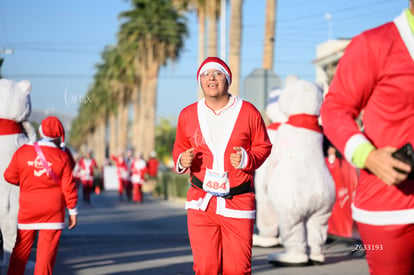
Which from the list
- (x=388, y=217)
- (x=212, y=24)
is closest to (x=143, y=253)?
(x=388, y=217)

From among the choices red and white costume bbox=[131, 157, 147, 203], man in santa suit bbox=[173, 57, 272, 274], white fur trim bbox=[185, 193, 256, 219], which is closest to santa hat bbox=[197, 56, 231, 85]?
man in santa suit bbox=[173, 57, 272, 274]

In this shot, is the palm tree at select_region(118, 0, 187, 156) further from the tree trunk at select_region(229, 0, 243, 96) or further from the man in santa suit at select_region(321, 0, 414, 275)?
the man in santa suit at select_region(321, 0, 414, 275)

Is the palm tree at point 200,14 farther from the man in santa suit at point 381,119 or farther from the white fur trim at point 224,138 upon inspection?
the man in santa suit at point 381,119

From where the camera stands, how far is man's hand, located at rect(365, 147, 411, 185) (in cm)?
294

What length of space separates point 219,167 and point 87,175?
74.6ft

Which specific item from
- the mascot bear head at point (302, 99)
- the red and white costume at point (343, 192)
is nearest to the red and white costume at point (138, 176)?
the red and white costume at point (343, 192)

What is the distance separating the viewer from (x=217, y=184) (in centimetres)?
553

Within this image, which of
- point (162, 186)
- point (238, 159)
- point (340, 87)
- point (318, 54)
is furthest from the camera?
point (318, 54)

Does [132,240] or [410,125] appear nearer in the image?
[410,125]

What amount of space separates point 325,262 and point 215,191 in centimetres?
461

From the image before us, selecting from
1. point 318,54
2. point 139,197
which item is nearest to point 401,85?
point 139,197

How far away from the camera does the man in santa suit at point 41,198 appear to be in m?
6.72

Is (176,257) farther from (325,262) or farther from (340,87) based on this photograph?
(340,87)

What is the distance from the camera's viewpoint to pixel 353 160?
3.17 m
